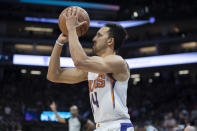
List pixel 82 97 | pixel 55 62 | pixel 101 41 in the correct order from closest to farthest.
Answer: pixel 101 41, pixel 55 62, pixel 82 97

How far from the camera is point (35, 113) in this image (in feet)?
53.7

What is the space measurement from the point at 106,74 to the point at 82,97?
1888cm

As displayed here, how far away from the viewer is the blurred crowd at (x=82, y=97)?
55.3ft

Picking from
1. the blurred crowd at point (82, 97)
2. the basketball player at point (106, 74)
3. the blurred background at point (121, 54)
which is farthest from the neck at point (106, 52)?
the blurred background at point (121, 54)

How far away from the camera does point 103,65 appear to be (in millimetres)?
2686

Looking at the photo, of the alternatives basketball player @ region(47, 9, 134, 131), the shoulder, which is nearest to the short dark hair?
basketball player @ region(47, 9, 134, 131)

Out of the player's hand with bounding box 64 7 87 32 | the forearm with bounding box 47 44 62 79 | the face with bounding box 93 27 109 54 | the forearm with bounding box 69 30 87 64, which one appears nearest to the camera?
the forearm with bounding box 69 30 87 64

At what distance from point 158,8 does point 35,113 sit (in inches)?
575

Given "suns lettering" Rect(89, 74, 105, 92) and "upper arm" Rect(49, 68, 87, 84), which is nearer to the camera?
"suns lettering" Rect(89, 74, 105, 92)

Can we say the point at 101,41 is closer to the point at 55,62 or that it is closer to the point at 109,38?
the point at 109,38

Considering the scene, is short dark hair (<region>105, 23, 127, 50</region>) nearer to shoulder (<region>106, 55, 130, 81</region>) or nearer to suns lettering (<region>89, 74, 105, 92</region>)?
shoulder (<region>106, 55, 130, 81</region>)

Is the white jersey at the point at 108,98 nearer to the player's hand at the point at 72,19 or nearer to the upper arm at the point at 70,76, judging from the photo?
the upper arm at the point at 70,76

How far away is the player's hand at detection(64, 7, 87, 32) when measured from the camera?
2792mm

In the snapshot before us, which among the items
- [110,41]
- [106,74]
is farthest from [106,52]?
[106,74]
